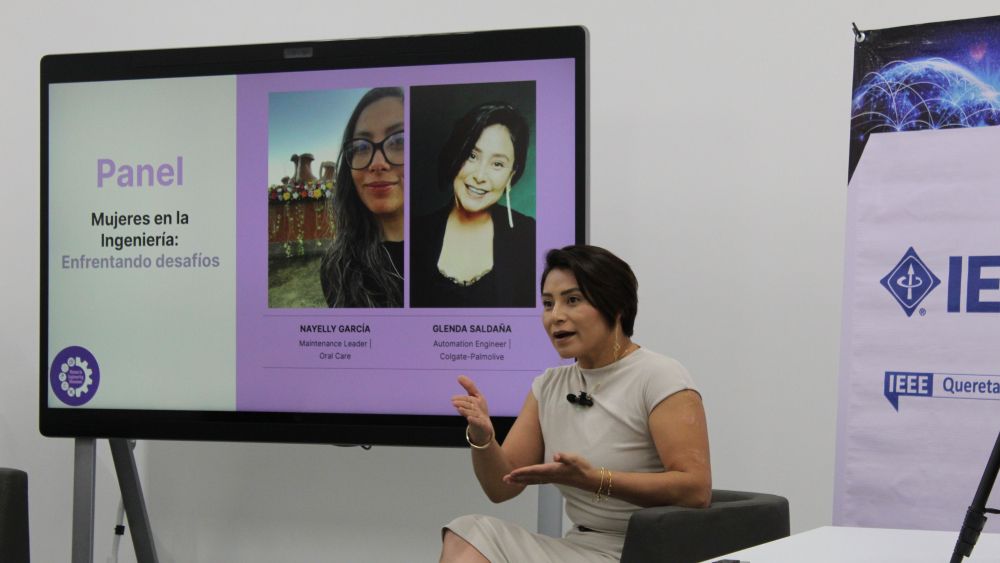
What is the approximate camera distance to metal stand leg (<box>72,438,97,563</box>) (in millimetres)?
3600

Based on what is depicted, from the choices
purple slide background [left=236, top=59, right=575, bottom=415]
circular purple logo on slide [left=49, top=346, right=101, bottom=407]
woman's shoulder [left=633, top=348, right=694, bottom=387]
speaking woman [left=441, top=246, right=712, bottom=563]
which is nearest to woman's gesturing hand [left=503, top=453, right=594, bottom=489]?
speaking woman [left=441, top=246, right=712, bottom=563]

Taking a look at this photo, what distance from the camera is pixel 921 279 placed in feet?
9.21

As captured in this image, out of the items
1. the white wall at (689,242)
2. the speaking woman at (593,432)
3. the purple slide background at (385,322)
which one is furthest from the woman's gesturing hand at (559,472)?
the white wall at (689,242)

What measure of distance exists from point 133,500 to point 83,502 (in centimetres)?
22

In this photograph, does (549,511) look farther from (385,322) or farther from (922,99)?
(922,99)

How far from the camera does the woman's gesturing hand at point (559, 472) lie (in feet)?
7.85

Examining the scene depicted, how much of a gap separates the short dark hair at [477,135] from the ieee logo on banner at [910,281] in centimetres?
107

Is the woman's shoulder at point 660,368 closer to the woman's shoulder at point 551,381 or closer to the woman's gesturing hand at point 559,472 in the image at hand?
the woman's shoulder at point 551,381

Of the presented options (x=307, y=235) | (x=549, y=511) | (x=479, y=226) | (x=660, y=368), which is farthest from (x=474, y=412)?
(x=307, y=235)

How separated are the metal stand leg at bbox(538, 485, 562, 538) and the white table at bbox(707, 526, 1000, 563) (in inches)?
61.0

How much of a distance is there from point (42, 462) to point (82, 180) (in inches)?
52.0

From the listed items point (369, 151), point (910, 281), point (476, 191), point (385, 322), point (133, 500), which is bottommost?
point (133, 500)

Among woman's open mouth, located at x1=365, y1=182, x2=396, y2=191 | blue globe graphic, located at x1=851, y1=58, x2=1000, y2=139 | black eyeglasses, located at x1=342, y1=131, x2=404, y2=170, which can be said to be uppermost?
blue globe graphic, located at x1=851, y1=58, x2=1000, y2=139

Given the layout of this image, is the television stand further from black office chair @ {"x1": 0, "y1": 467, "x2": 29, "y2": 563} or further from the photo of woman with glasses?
the photo of woman with glasses
